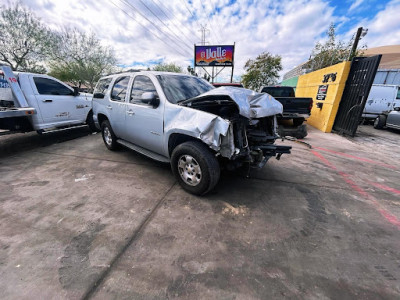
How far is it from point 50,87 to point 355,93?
34.6 ft

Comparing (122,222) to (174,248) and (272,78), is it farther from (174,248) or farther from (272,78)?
(272,78)

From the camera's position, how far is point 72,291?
1.48 meters

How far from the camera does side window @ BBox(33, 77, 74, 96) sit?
16.6ft

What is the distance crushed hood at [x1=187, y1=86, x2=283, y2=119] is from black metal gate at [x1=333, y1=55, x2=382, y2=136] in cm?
586

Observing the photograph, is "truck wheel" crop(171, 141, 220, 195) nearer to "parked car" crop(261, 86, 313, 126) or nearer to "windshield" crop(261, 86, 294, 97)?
"parked car" crop(261, 86, 313, 126)

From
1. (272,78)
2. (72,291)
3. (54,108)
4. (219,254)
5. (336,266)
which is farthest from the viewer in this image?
(272,78)

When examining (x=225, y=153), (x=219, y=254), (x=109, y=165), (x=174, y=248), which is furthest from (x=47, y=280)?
(x=109, y=165)

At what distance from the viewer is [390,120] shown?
8547 mm

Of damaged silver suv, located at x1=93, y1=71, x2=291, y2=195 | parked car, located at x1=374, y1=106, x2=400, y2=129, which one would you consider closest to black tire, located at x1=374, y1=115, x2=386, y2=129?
parked car, located at x1=374, y1=106, x2=400, y2=129

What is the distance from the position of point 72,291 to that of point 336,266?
2382 mm

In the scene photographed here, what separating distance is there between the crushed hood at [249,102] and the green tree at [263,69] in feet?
97.6

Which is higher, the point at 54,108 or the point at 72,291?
the point at 54,108

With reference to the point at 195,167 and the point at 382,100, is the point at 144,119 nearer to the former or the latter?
the point at 195,167

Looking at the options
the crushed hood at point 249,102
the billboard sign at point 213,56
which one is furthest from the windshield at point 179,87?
the billboard sign at point 213,56
